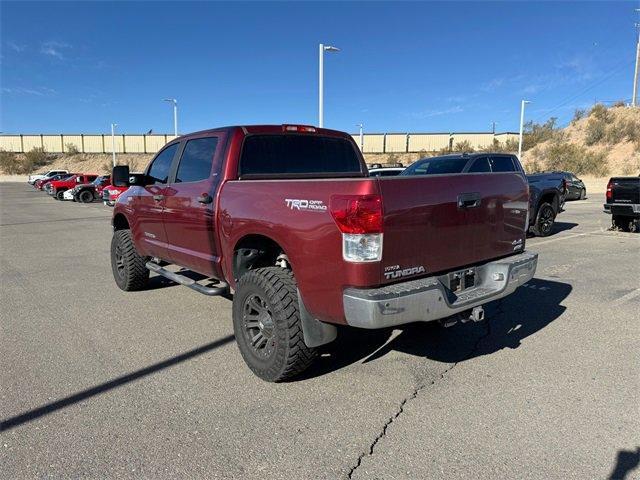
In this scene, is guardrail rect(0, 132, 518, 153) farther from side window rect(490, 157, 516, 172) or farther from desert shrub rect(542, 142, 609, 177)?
side window rect(490, 157, 516, 172)

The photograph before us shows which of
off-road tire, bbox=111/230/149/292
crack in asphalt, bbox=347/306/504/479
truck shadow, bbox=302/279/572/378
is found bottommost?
crack in asphalt, bbox=347/306/504/479

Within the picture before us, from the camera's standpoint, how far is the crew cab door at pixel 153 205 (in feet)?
18.5

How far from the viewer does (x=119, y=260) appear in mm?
6938

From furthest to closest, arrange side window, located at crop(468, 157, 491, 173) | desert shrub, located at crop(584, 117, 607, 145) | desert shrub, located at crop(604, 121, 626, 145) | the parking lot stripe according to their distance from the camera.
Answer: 1. desert shrub, located at crop(584, 117, 607, 145)
2. desert shrub, located at crop(604, 121, 626, 145)
3. side window, located at crop(468, 157, 491, 173)
4. the parking lot stripe

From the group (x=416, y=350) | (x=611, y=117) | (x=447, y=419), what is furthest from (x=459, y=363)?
(x=611, y=117)

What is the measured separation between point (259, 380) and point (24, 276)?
591 cm

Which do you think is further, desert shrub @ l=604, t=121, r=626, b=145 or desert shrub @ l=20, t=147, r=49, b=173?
desert shrub @ l=20, t=147, r=49, b=173

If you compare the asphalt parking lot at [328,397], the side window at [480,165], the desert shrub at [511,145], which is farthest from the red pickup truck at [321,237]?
the desert shrub at [511,145]

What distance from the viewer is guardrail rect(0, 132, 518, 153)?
76562 mm

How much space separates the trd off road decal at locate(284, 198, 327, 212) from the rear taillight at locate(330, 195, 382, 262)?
0.15 metres

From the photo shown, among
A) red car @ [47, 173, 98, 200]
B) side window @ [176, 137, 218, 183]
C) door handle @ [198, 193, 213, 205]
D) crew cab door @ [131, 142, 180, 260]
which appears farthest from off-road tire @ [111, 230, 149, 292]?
red car @ [47, 173, 98, 200]

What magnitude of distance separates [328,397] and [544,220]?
34.0 feet

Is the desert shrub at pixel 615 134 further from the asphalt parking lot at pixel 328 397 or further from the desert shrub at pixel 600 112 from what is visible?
the asphalt parking lot at pixel 328 397

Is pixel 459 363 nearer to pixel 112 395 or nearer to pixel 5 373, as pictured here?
pixel 112 395
